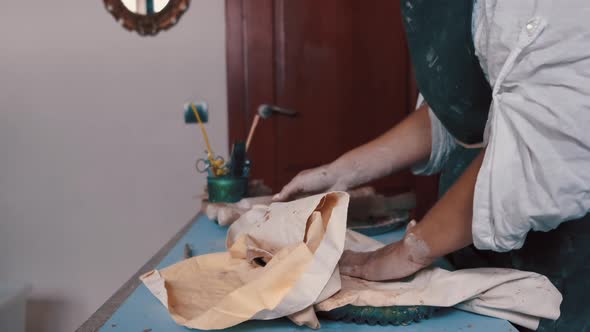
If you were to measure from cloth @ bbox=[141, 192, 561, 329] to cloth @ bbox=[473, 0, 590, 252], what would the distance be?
0.07m

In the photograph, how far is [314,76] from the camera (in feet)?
8.90

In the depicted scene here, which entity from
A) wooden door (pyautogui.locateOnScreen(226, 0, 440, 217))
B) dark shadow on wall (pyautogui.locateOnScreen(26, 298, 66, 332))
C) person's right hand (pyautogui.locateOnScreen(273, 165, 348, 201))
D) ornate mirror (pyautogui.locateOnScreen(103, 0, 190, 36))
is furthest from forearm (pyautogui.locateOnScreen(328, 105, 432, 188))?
dark shadow on wall (pyautogui.locateOnScreen(26, 298, 66, 332))

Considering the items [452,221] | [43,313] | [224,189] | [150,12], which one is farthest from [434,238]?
[43,313]

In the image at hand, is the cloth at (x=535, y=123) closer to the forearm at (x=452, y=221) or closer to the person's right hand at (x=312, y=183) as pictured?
the forearm at (x=452, y=221)

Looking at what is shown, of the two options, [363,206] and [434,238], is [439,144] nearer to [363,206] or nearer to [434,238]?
[363,206]

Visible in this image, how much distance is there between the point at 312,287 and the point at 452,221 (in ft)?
0.73

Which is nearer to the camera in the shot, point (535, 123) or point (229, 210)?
point (535, 123)

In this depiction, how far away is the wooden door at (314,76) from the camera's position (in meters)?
2.66

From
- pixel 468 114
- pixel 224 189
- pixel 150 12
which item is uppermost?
pixel 150 12

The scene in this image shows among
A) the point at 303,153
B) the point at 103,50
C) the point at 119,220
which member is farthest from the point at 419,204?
the point at 103,50

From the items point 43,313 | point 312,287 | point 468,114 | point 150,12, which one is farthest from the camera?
point 43,313

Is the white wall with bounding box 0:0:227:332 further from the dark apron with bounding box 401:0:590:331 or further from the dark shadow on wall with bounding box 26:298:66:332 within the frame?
the dark apron with bounding box 401:0:590:331

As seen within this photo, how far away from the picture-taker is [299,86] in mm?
2711

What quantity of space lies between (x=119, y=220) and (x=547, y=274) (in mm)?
2302
